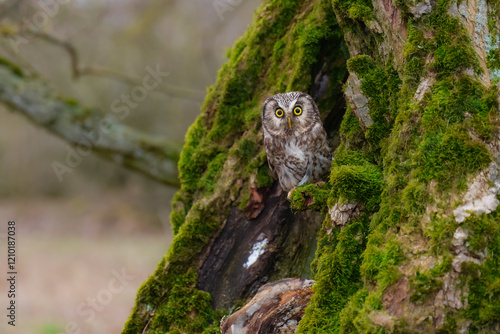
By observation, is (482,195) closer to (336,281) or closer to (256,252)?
(336,281)

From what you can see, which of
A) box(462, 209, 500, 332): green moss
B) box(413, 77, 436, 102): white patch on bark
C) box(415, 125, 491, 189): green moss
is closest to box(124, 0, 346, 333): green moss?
box(413, 77, 436, 102): white patch on bark

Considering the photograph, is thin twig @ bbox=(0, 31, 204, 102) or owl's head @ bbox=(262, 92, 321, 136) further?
thin twig @ bbox=(0, 31, 204, 102)

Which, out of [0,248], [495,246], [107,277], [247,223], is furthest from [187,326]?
[0,248]

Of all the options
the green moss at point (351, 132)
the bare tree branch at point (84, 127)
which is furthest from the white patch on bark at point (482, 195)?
the bare tree branch at point (84, 127)

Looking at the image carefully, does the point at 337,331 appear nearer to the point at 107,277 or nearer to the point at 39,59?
the point at 107,277

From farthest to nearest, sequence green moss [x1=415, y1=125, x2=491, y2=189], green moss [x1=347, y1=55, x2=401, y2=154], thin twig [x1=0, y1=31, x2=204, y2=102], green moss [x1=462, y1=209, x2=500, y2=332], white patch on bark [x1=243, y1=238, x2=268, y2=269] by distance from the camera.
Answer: thin twig [x1=0, y1=31, x2=204, y2=102] → white patch on bark [x1=243, y1=238, x2=268, y2=269] → green moss [x1=347, y1=55, x2=401, y2=154] → green moss [x1=415, y1=125, x2=491, y2=189] → green moss [x1=462, y1=209, x2=500, y2=332]

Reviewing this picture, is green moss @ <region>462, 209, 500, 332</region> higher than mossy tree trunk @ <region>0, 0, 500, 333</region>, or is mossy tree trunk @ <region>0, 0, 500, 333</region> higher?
mossy tree trunk @ <region>0, 0, 500, 333</region>

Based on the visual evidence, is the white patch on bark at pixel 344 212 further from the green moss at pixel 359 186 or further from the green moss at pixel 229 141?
the green moss at pixel 229 141

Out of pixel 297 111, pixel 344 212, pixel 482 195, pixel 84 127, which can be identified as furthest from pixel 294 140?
pixel 84 127

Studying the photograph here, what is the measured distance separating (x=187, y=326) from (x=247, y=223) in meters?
0.78

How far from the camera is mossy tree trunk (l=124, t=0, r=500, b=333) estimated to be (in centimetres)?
204

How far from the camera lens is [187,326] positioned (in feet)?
10.8

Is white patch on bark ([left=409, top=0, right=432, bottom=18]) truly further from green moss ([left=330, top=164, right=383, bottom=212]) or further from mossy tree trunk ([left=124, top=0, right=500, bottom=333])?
green moss ([left=330, top=164, right=383, bottom=212])

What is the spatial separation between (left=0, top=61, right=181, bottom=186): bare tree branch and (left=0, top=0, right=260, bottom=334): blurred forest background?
551 millimetres
